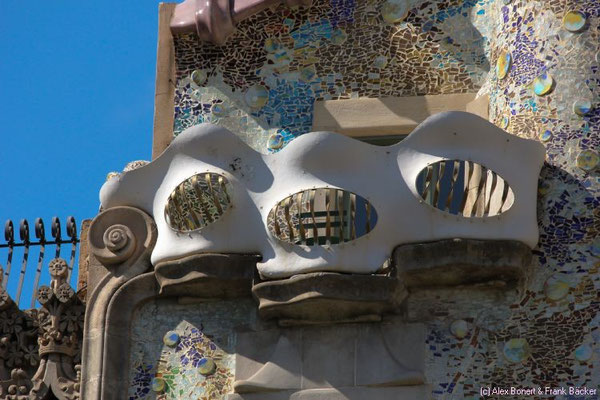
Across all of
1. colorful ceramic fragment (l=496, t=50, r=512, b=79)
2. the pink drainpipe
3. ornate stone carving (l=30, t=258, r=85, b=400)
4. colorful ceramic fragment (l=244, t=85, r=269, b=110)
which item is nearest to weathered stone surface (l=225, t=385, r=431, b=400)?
ornate stone carving (l=30, t=258, r=85, b=400)

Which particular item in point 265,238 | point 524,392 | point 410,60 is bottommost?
point 524,392

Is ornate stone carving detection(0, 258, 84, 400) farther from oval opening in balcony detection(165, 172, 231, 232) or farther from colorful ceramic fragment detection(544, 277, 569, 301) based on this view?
colorful ceramic fragment detection(544, 277, 569, 301)

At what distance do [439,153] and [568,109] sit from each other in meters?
1.12

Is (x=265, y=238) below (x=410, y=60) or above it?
below

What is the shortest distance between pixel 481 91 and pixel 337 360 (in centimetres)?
280

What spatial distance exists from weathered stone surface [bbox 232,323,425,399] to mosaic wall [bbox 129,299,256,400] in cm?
25

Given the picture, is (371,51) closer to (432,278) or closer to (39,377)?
(432,278)

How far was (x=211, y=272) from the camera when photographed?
18703 mm

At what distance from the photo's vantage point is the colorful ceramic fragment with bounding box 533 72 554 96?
62.1 ft

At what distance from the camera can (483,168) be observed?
60.8 ft

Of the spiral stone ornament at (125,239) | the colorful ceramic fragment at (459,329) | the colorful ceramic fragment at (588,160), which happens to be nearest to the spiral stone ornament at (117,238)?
the spiral stone ornament at (125,239)

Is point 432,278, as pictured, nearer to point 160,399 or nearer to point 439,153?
point 439,153

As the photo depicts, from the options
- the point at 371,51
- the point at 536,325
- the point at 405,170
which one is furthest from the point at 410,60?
the point at 536,325

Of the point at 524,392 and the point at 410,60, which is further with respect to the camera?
the point at 410,60
